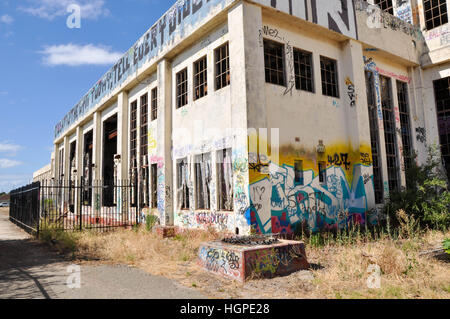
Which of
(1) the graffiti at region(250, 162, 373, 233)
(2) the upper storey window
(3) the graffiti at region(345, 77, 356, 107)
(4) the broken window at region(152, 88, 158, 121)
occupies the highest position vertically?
(2) the upper storey window

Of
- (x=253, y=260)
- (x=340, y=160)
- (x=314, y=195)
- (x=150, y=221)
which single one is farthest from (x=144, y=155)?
(x=253, y=260)

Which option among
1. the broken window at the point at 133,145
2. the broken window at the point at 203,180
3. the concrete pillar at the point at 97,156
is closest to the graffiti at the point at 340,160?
the broken window at the point at 203,180

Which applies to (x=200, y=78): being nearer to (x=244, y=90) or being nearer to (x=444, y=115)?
(x=244, y=90)

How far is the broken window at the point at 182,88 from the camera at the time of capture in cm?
1264

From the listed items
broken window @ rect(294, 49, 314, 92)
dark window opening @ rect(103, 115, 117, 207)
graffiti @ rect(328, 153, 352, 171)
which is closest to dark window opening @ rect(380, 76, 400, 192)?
graffiti @ rect(328, 153, 352, 171)

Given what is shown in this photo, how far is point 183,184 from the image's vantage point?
473 inches

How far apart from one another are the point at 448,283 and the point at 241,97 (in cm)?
616

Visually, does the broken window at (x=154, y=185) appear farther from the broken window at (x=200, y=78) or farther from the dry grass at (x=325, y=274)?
the dry grass at (x=325, y=274)

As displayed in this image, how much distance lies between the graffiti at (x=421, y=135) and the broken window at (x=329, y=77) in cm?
546

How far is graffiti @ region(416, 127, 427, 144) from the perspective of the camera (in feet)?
48.3

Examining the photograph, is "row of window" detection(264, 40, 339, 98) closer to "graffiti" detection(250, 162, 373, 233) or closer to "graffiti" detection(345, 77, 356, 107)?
"graffiti" detection(345, 77, 356, 107)

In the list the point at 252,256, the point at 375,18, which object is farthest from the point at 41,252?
the point at 375,18

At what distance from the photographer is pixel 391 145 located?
14.0m
